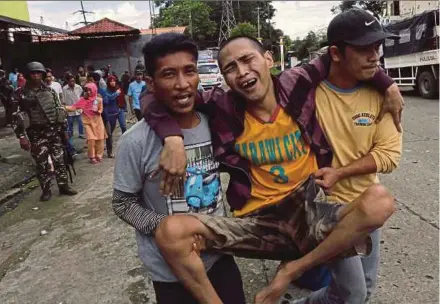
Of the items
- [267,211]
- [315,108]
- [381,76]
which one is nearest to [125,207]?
[267,211]

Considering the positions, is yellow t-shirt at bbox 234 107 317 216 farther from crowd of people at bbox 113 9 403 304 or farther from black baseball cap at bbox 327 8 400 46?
black baseball cap at bbox 327 8 400 46

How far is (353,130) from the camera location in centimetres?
186

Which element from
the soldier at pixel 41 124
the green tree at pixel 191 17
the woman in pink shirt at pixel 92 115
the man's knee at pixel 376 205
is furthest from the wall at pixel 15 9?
the green tree at pixel 191 17

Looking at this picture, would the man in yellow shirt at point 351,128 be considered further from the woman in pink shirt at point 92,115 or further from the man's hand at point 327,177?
the woman in pink shirt at point 92,115

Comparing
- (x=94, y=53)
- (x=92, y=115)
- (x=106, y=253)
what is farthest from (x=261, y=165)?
(x=94, y=53)

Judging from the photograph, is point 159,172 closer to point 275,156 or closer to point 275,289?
point 275,156

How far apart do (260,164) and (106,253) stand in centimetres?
238

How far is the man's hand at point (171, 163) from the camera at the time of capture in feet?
4.84

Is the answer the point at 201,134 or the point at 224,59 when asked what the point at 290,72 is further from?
Answer: the point at 201,134

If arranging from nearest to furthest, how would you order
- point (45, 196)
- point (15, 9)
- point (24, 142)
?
point (24, 142), point (45, 196), point (15, 9)

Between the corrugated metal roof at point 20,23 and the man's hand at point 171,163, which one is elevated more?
the corrugated metal roof at point 20,23

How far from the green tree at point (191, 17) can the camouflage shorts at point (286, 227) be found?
39.9 m

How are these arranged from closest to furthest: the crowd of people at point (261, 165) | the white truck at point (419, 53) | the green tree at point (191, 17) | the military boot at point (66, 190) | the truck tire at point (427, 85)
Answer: the crowd of people at point (261, 165) < the military boot at point (66, 190) < the white truck at point (419, 53) < the truck tire at point (427, 85) < the green tree at point (191, 17)

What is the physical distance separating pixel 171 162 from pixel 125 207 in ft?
1.02
